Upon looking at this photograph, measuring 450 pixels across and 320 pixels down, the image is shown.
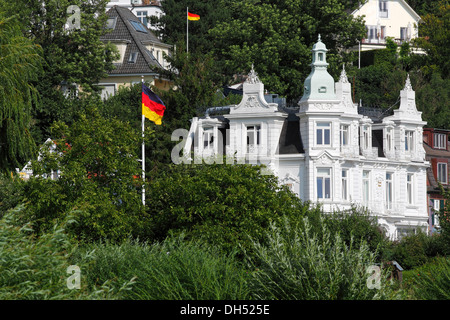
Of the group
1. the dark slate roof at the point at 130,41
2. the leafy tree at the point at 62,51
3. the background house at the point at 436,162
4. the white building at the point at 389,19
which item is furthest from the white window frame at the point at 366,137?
the white building at the point at 389,19

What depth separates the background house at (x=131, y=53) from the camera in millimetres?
95375

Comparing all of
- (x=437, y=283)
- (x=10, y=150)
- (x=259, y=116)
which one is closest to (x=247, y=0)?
(x=259, y=116)

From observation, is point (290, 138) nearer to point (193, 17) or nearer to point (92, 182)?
point (92, 182)

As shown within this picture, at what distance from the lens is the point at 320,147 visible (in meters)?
69.9

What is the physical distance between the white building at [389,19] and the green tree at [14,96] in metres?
80.0

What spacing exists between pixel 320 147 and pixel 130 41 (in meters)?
33.7

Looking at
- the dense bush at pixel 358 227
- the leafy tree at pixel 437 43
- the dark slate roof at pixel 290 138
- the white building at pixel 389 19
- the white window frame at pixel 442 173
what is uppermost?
the white building at pixel 389 19

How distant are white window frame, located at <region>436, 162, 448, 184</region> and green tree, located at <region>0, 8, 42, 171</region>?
4811 cm

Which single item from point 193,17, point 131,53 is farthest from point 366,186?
point 131,53

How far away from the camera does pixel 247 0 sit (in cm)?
9706

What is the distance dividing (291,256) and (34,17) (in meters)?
55.7

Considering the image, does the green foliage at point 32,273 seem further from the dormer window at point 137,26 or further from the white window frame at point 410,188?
the dormer window at point 137,26
